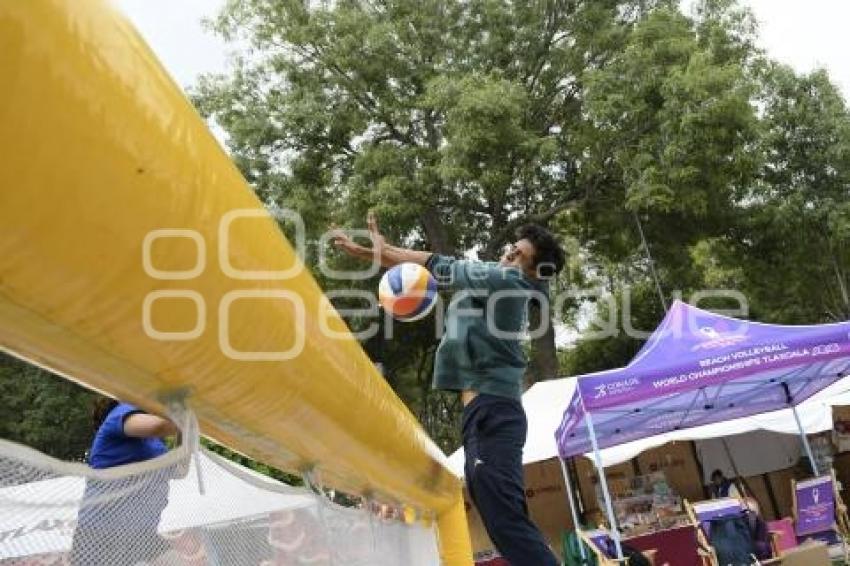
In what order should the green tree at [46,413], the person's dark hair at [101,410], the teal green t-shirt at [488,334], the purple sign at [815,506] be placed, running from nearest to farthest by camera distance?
the person's dark hair at [101,410] → the teal green t-shirt at [488,334] → the purple sign at [815,506] → the green tree at [46,413]

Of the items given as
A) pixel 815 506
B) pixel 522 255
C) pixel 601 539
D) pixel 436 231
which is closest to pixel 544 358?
pixel 436 231

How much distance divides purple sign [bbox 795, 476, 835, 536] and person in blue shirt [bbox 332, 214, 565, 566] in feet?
23.3

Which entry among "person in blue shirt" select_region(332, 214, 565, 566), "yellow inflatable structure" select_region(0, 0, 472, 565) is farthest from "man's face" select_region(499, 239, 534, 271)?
"yellow inflatable structure" select_region(0, 0, 472, 565)

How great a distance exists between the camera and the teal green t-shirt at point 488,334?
3.74 meters

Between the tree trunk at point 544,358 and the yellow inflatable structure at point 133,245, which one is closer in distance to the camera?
the yellow inflatable structure at point 133,245

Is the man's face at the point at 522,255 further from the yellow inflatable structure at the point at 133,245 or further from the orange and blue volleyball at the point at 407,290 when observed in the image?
the yellow inflatable structure at the point at 133,245

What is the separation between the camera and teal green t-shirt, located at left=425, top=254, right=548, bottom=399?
147 inches

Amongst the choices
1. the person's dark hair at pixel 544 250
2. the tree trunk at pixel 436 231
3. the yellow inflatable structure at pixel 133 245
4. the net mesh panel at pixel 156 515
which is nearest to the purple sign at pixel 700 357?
the person's dark hair at pixel 544 250

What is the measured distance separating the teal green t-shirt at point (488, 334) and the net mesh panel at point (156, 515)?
3.60 ft

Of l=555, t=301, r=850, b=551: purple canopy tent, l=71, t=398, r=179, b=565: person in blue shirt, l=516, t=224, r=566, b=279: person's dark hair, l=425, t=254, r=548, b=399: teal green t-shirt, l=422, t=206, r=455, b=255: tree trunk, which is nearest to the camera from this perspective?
l=71, t=398, r=179, b=565: person in blue shirt

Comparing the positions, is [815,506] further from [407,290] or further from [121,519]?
[121,519]

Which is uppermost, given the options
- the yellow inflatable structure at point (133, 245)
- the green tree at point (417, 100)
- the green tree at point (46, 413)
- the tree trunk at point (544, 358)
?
the green tree at point (417, 100)

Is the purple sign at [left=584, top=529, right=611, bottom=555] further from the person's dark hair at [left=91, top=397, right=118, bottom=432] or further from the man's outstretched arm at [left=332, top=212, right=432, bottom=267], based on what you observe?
the person's dark hair at [left=91, top=397, right=118, bottom=432]

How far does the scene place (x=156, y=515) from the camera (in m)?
1.75
